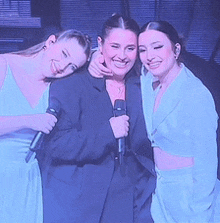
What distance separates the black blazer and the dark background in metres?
0.28

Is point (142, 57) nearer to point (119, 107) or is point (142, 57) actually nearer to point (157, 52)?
point (157, 52)

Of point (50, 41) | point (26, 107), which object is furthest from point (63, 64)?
point (26, 107)

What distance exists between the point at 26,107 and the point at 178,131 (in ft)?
2.45

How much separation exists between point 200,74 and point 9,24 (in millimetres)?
1006

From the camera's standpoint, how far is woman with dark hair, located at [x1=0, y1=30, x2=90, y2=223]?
161 cm

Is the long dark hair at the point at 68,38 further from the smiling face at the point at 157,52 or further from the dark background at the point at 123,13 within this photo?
the smiling face at the point at 157,52

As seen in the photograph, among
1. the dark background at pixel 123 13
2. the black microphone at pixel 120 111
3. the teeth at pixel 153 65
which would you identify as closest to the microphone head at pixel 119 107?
the black microphone at pixel 120 111

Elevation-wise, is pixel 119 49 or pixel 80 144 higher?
pixel 119 49

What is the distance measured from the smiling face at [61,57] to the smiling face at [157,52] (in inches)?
11.7

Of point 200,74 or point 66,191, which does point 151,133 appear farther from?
point 66,191

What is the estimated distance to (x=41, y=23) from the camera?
1.68 metres

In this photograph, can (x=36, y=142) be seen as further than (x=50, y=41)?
No

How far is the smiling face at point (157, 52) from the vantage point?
1615 millimetres

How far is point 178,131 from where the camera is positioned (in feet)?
5.30
